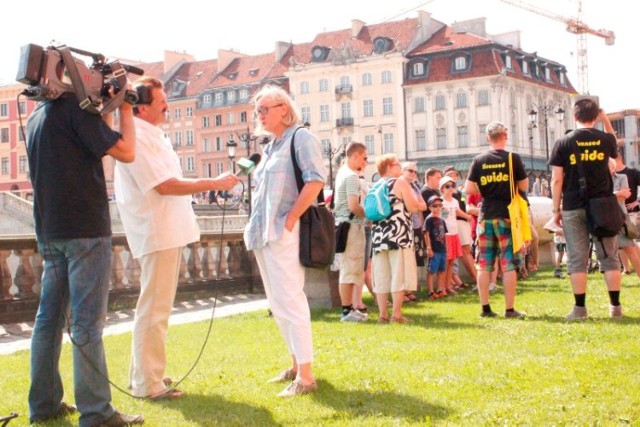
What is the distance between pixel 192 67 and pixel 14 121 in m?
19.6

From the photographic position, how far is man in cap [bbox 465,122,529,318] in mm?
10516

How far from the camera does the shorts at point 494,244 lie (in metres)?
10.5

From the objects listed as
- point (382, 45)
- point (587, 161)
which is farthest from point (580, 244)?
point (382, 45)

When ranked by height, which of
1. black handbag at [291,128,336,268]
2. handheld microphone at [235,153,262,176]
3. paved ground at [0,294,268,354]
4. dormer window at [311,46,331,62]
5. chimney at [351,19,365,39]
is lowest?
paved ground at [0,294,268,354]

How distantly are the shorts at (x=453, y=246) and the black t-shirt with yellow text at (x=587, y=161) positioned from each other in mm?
4903

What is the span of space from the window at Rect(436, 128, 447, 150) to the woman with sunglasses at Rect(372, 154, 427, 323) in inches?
2963

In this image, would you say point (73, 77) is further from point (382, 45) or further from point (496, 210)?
point (382, 45)

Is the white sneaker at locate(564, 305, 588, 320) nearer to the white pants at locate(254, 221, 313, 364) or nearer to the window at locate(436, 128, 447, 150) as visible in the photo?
the white pants at locate(254, 221, 313, 364)

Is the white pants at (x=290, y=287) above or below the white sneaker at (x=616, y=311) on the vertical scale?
above

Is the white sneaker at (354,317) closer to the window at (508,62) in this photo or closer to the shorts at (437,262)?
the shorts at (437,262)

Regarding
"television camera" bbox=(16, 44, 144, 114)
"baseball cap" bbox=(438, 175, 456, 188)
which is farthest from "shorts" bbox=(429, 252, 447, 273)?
"television camera" bbox=(16, 44, 144, 114)

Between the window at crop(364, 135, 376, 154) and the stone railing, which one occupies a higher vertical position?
the window at crop(364, 135, 376, 154)

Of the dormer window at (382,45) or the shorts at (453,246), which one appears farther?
the dormer window at (382,45)

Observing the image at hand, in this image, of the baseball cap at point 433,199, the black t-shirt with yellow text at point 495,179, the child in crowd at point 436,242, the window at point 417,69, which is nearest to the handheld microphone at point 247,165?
the black t-shirt with yellow text at point 495,179
